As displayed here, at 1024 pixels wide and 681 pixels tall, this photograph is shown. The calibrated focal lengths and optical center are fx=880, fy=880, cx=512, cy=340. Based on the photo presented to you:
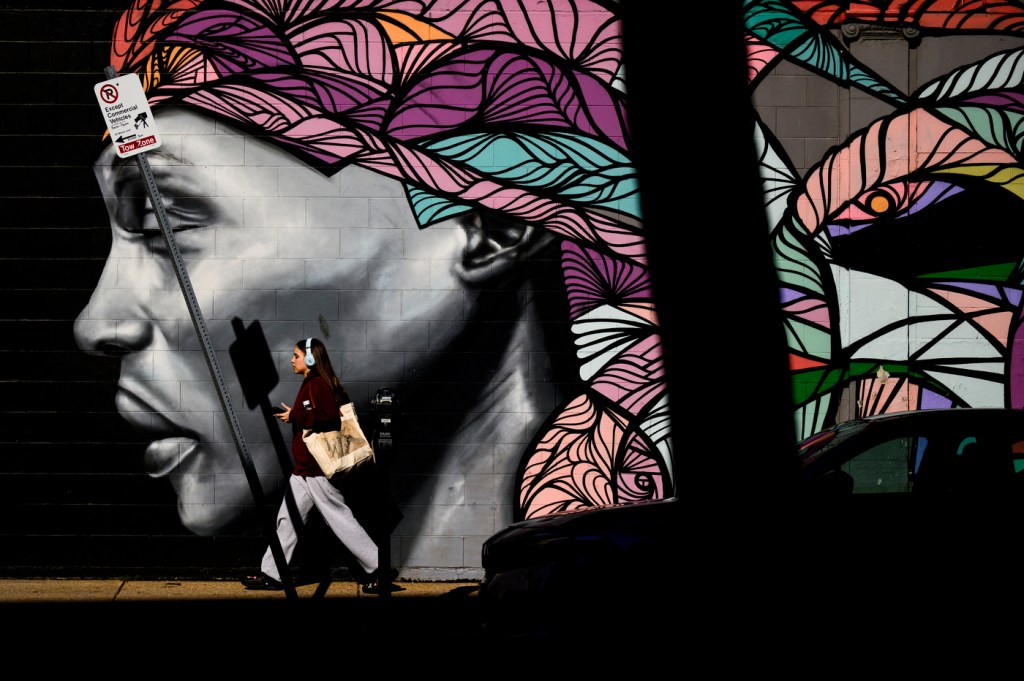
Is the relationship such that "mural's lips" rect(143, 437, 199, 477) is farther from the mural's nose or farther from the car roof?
the car roof

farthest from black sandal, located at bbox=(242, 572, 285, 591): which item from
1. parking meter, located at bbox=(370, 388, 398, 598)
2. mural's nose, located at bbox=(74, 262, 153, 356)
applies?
mural's nose, located at bbox=(74, 262, 153, 356)

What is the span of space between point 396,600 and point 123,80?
3962mm

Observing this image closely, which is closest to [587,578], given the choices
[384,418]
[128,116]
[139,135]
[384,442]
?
[384,442]

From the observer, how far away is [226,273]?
6.96m

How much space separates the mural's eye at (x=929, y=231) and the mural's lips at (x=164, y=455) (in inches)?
211

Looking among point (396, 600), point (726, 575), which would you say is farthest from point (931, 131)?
point (396, 600)

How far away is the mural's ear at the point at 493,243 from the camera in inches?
276

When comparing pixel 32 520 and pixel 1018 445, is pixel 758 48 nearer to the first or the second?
pixel 1018 445

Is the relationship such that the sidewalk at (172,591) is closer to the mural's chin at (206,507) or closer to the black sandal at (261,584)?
the black sandal at (261,584)

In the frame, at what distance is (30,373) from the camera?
6938 mm

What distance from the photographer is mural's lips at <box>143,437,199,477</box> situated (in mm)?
6973

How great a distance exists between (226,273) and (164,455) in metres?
1.52

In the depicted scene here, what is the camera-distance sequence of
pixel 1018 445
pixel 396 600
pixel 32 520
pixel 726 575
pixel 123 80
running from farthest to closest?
pixel 32 520, pixel 396 600, pixel 123 80, pixel 1018 445, pixel 726 575

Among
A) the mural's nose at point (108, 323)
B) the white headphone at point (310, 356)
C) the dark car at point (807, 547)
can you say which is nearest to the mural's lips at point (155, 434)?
the mural's nose at point (108, 323)
